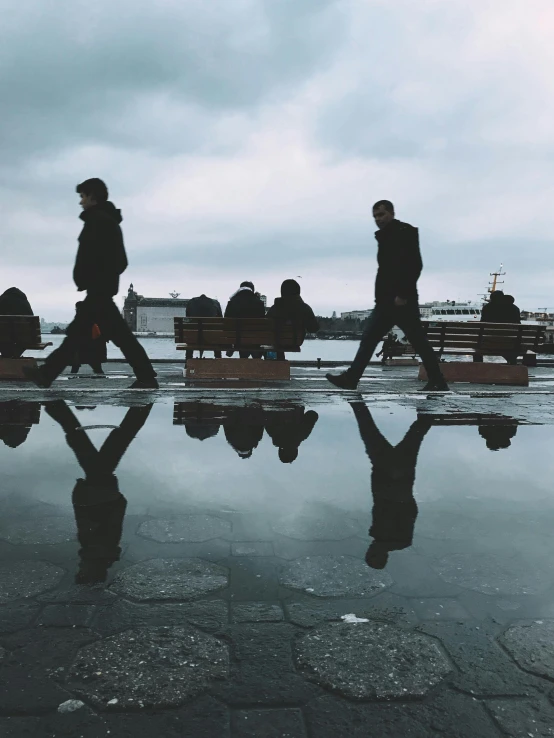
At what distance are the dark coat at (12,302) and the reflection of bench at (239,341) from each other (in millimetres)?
3416

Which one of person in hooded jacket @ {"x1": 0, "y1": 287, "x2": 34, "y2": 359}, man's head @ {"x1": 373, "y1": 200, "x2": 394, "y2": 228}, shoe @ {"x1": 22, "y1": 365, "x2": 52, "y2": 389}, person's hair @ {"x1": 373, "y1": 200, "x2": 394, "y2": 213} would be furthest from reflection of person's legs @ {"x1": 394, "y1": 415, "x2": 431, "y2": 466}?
person in hooded jacket @ {"x1": 0, "y1": 287, "x2": 34, "y2": 359}

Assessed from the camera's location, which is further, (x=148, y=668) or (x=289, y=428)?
(x=289, y=428)

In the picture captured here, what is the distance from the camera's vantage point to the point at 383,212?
744 cm

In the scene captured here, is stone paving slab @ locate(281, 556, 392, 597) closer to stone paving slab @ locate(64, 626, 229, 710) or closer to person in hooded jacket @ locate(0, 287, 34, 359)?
stone paving slab @ locate(64, 626, 229, 710)

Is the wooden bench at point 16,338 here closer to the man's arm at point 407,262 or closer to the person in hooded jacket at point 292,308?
the person in hooded jacket at point 292,308

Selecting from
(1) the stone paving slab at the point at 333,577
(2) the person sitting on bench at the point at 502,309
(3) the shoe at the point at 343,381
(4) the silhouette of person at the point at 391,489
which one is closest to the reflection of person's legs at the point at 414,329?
(3) the shoe at the point at 343,381

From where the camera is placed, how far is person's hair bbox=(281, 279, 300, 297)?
10.3 metres

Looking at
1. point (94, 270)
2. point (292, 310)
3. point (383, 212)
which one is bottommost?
point (292, 310)

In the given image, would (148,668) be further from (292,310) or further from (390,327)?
(292,310)

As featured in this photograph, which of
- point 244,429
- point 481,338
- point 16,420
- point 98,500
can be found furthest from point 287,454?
point 481,338

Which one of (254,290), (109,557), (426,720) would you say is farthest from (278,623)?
(254,290)

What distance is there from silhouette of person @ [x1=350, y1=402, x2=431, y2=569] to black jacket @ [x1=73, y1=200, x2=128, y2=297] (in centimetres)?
364

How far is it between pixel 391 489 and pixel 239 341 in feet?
24.5

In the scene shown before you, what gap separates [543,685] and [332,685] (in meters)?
0.49
